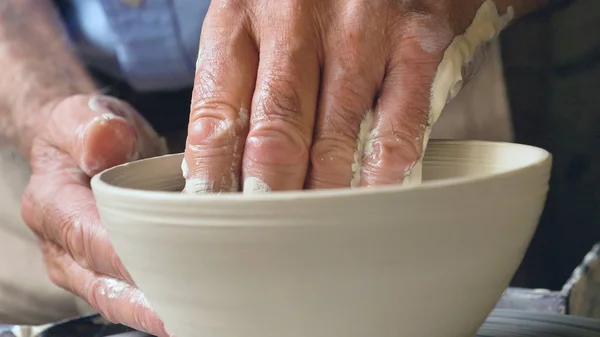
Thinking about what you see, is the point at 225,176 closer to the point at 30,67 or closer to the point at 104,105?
the point at 104,105

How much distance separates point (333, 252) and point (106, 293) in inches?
17.4

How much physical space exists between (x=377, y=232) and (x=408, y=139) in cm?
14

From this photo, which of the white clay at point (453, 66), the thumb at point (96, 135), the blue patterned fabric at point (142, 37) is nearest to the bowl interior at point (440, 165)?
the white clay at point (453, 66)

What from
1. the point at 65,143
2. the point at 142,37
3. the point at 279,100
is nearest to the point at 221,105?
the point at 279,100

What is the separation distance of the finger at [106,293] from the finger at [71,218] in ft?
0.04

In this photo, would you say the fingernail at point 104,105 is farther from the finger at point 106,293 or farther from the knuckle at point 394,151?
the knuckle at point 394,151

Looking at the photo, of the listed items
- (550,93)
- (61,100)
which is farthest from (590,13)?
(61,100)

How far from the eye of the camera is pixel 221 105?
0.53 meters

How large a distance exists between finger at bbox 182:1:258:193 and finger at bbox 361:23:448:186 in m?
0.10

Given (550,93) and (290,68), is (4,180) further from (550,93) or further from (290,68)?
(550,93)

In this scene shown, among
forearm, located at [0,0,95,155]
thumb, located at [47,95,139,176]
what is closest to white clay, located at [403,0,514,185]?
thumb, located at [47,95,139,176]

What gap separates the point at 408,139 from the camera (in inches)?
20.1

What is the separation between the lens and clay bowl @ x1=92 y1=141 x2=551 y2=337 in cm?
39

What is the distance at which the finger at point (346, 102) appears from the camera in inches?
19.8
